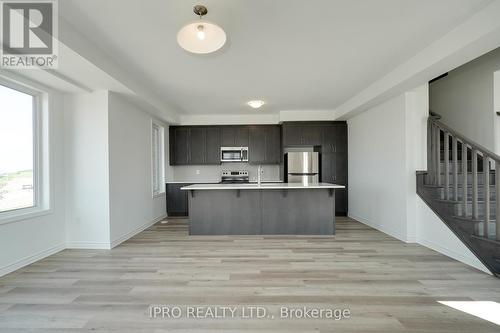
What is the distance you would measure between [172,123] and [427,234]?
5758 mm

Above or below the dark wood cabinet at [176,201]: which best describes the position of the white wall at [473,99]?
above

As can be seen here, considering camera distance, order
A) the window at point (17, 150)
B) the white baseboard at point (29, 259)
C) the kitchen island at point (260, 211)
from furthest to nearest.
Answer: the kitchen island at point (260, 211)
the window at point (17, 150)
the white baseboard at point (29, 259)

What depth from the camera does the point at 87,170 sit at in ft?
12.4

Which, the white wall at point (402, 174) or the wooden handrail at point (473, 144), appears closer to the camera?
the wooden handrail at point (473, 144)

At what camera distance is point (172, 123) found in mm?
6445

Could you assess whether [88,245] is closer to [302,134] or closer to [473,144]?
[302,134]

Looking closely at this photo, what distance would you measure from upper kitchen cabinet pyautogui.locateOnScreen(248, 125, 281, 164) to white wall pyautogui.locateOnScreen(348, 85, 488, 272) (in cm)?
223

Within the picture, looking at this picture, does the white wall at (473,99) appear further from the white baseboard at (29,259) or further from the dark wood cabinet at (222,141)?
the white baseboard at (29,259)

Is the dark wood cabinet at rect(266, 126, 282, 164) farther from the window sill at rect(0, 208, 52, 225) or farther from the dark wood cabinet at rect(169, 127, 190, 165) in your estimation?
the window sill at rect(0, 208, 52, 225)

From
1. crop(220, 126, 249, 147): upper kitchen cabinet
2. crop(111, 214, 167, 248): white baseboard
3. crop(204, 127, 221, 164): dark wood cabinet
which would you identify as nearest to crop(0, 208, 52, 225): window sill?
crop(111, 214, 167, 248): white baseboard

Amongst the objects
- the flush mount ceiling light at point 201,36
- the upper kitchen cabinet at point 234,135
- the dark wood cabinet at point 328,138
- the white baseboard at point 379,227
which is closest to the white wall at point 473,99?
the white baseboard at point 379,227

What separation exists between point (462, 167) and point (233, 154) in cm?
465

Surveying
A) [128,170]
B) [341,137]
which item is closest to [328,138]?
[341,137]

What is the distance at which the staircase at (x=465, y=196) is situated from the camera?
2742 millimetres
